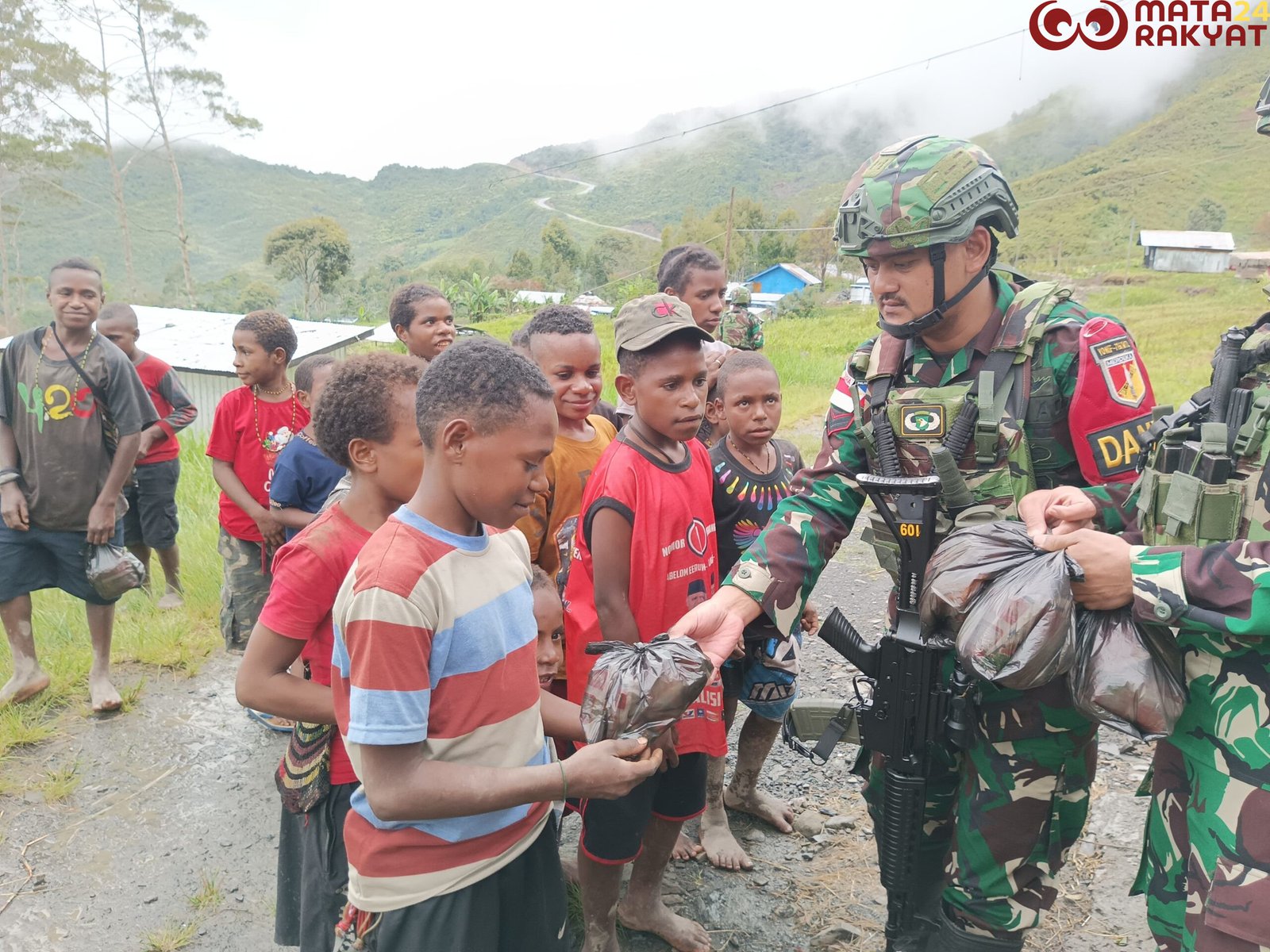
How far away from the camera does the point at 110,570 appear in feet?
14.2

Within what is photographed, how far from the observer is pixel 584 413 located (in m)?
3.12

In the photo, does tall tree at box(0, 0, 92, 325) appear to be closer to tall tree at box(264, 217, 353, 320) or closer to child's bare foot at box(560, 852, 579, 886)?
tall tree at box(264, 217, 353, 320)

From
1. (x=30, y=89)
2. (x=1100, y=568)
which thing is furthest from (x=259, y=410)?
(x=30, y=89)

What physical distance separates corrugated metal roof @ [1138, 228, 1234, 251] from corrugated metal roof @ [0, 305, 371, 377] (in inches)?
1727

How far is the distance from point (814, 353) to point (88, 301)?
1858 cm

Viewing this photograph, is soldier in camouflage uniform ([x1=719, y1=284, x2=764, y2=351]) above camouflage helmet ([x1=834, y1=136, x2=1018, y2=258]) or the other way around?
the other way around

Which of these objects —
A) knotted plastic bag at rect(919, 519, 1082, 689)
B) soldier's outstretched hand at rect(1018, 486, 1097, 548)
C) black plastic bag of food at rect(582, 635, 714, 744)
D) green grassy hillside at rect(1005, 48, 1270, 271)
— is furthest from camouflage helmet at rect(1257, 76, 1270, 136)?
green grassy hillside at rect(1005, 48, 1270, 271)

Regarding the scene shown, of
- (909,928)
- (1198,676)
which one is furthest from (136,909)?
(1198,676)

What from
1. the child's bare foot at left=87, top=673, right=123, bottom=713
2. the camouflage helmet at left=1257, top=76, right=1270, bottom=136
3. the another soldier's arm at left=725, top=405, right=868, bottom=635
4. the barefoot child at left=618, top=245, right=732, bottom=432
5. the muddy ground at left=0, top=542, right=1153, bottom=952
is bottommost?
the muddy ground at left=0, top=542, right=1153, bottom=952

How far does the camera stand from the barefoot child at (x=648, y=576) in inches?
98.6

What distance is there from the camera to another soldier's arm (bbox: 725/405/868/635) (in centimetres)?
249

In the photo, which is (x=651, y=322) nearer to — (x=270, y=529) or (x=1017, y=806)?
(x=1017, y=806)

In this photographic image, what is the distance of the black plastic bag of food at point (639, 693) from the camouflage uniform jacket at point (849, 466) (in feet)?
1.96

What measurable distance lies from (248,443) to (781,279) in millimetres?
53610
